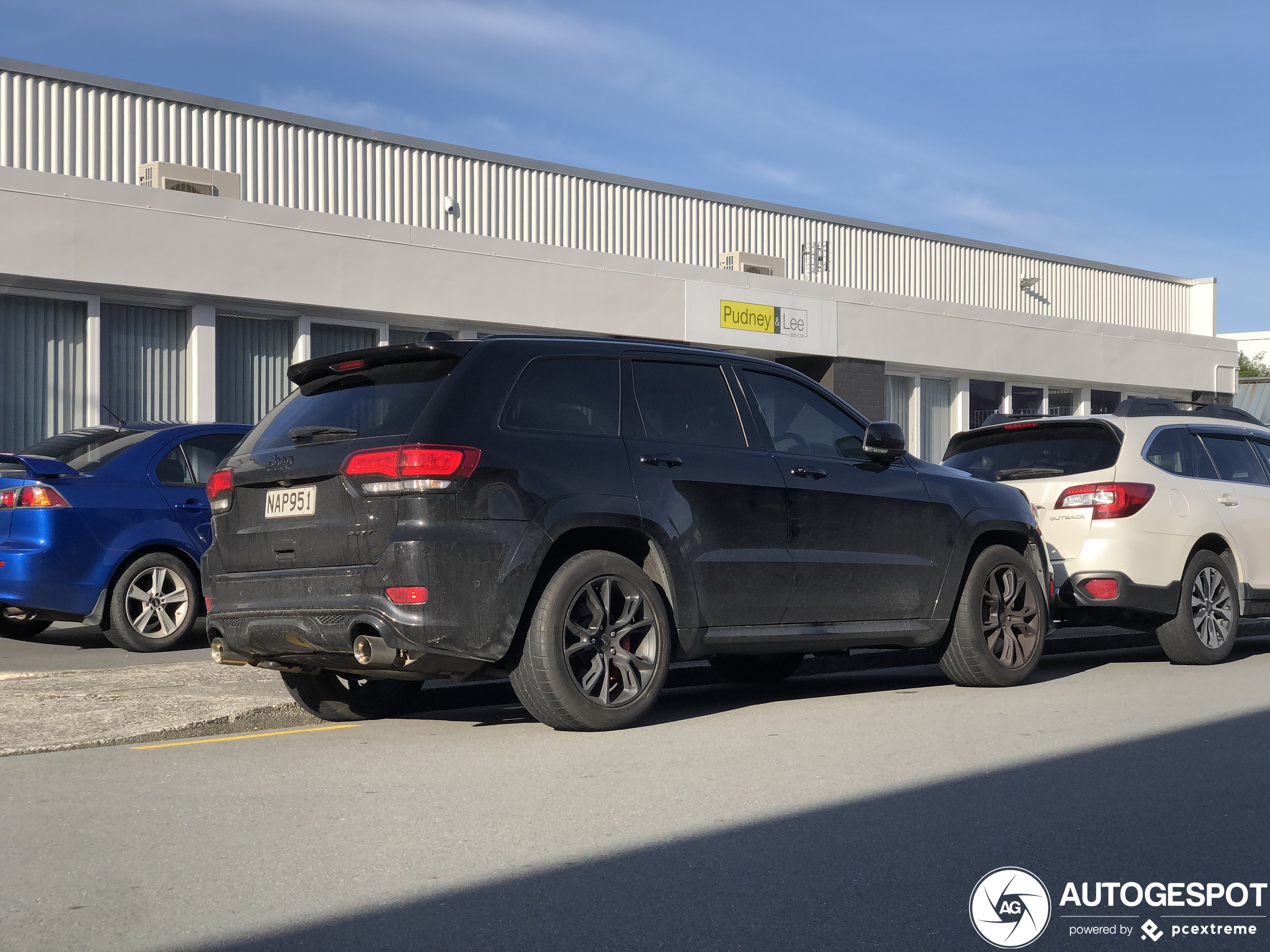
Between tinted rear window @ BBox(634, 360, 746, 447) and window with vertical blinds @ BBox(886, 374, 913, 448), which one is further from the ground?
window with vertical blinds @ BBox(886, 374, 913, 448)

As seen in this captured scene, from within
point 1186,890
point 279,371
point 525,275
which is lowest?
point 1186,890

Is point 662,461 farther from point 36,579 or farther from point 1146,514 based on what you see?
point 36,579

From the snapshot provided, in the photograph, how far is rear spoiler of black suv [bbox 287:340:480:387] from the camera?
6.30m

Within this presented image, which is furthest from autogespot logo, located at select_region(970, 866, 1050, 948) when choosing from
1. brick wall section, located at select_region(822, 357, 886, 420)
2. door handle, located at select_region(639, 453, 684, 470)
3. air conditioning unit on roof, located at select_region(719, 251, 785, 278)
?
air conditioning unit on roof, located at select_region(719, 251, 785, 278)

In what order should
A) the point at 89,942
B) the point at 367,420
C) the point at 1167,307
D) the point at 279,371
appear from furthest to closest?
the point at 1167,307, the point at 279,371, the point at 367,420, the point at 89,942

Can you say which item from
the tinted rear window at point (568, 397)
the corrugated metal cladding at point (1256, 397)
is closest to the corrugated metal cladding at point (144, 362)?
the tinted rear window at point (568, 397)

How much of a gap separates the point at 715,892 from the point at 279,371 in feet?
45.3

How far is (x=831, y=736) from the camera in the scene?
6527mm

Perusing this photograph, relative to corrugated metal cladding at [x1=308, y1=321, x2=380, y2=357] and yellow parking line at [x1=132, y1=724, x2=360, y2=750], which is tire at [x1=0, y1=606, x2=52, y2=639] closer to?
yellow parking line at [x1=132, y1=724, x2=360, y2=750]

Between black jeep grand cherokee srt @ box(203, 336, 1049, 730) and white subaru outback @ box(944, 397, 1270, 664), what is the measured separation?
183 cm

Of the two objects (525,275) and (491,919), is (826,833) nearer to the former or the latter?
(491,919)

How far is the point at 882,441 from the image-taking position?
24.8 ft

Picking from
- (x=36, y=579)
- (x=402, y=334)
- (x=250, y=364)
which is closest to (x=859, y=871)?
(x=36, y=579)

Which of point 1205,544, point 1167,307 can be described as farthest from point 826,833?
point 1167,307
